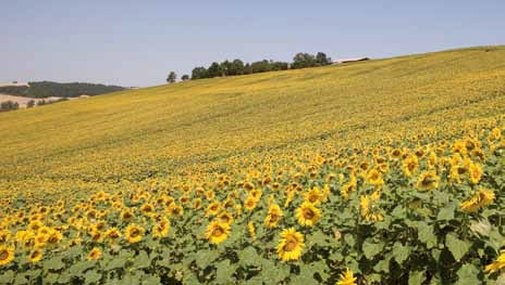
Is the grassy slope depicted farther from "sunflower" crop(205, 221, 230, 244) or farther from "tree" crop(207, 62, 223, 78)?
"tree" crop(207, 62, 223, 78)

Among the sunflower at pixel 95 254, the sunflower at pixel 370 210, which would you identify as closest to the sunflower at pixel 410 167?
the sunflower at pixel 370 210

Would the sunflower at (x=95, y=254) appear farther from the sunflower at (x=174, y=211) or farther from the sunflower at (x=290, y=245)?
the sunflower at (x=290, y=245)

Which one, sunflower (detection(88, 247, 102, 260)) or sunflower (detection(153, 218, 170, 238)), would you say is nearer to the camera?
sunflower (detection(88, 247, 102, 260))

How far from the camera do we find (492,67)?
40344 millimetres

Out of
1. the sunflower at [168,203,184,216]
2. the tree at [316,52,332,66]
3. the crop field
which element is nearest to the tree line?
the tree at [316,52,332,66]

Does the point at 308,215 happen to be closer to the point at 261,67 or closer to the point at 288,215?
the point at 288,215

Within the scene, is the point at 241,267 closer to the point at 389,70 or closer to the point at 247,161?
the point at 247,161

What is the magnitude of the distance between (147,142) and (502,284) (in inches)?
1167

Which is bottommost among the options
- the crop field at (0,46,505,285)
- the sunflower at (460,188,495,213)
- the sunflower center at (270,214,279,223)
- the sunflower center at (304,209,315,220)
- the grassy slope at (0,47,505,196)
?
the grassy slope at (0,47,505,196)

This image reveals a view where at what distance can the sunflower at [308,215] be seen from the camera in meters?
4.54

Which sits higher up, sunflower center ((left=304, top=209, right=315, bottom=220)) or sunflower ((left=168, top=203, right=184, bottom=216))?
sunflower center ((left=304, top=209, right=315, bottom=220))

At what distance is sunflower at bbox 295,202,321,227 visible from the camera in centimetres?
454

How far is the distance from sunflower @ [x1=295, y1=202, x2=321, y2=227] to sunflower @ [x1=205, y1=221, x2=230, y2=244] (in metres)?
0.66

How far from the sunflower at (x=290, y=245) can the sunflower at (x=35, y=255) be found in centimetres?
258
